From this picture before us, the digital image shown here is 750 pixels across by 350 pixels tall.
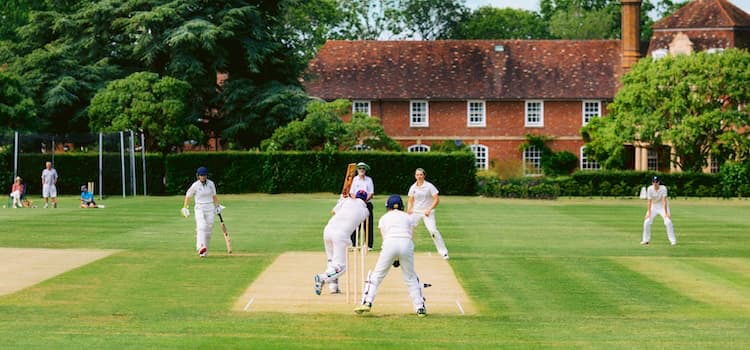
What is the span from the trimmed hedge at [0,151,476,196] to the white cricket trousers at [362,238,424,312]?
40544 millimetres

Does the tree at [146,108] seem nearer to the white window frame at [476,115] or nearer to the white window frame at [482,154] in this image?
the white window frame at [476,115]

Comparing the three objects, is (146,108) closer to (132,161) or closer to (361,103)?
(132,161)

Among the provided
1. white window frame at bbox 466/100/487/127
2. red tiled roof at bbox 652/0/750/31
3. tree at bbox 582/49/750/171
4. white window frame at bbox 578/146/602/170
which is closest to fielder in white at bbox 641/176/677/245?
tree at bbox 582/49/750/171

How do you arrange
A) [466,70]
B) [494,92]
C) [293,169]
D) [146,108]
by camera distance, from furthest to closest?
[466,70]
[494,92]
[293,169]
[146,108]

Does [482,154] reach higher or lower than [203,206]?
higher

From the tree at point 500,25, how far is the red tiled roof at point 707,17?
32.7 m

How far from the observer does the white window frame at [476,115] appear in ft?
244

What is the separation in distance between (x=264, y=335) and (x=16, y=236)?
1737 cm

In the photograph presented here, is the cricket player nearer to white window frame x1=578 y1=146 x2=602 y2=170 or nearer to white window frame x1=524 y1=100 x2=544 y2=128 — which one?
white window frame x1=578 y1=146 x2=602 y2=170

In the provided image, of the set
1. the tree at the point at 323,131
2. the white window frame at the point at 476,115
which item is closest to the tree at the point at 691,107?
the white window frame at the point at 476,115

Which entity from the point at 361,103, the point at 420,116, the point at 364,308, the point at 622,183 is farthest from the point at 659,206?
Result: the point at 361,103

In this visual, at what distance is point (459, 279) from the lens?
2280 cm

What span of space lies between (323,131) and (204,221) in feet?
112

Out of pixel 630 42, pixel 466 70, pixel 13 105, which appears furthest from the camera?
pixel 466 70
